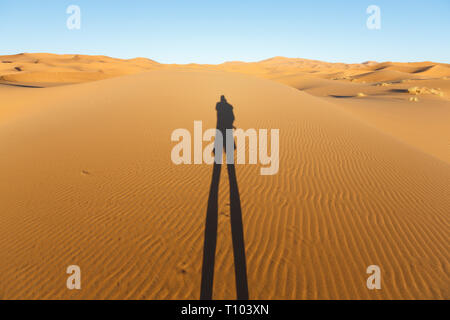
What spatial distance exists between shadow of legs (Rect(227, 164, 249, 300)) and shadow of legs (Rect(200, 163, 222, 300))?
1.04 ft

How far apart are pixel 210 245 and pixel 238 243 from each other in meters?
0.45

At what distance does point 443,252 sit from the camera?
4.09 m

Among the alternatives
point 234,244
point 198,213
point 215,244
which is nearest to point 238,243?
point 234,244

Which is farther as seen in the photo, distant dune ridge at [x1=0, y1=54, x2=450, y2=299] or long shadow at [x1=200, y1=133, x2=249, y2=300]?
distant dune ridge at [x1=0, y1=54, x2=450, y2=299]

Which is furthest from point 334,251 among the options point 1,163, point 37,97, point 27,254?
point 37,97

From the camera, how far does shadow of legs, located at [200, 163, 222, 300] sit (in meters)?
3.38

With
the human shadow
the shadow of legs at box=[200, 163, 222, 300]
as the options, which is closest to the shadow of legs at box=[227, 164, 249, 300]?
the human shadow

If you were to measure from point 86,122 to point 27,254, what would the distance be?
7366mm

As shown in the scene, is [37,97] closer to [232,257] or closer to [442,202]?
[232,257]

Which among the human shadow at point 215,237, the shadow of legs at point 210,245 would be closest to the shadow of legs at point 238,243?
the human shadow at point 215,237

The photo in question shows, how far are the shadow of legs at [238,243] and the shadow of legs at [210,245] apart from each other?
0.32 metres

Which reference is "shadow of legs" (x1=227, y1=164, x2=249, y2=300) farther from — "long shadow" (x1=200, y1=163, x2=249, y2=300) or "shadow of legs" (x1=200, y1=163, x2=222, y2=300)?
"shadow of legs" (x1=200, y1=163, x2=222, y2=300)

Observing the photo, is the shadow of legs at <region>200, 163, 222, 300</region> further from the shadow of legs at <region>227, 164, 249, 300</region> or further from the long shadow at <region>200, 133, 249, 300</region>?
the shadow of legs at <region>227, 164, 249, 300</region>

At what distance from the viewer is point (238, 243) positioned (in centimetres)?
413
